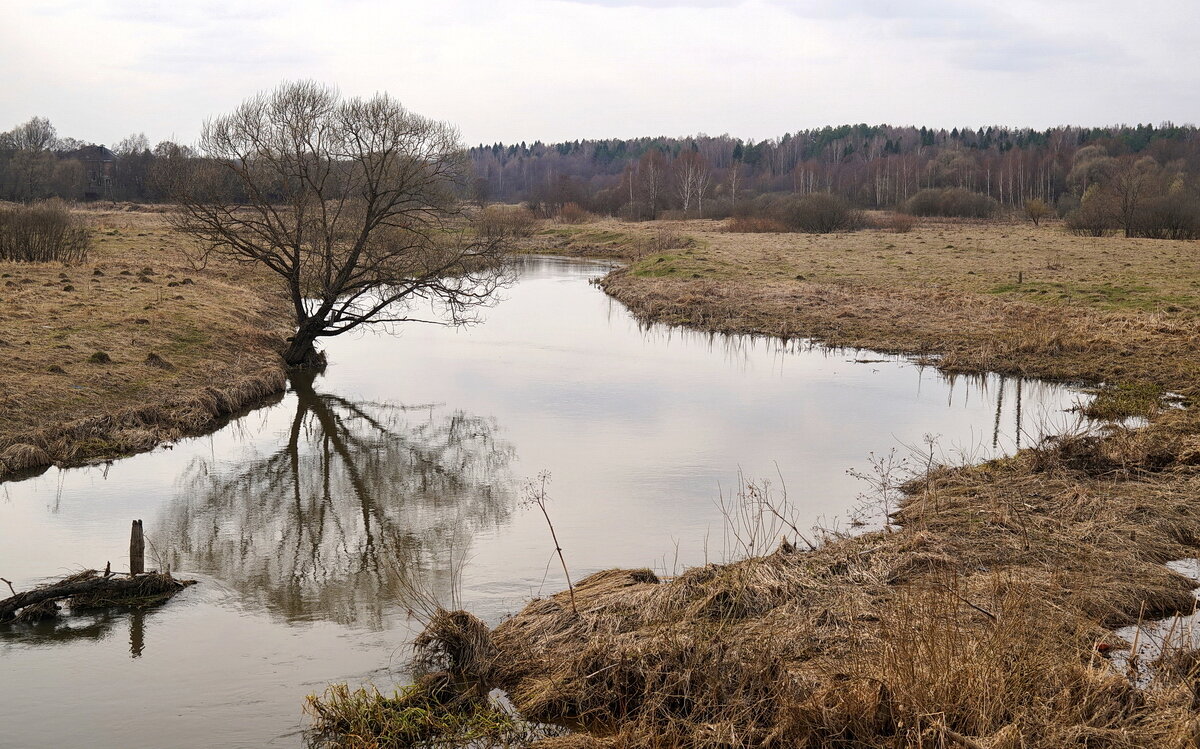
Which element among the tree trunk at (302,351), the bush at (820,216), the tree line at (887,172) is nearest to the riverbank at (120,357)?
the tree trunk at (302,351)

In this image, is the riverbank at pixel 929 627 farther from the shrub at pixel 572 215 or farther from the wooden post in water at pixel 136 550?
the shrub at pixel 572 215

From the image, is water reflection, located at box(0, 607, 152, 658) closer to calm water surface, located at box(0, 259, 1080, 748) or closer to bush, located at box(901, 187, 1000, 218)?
calm water surface, located at box(0, 259, 1080, 748)

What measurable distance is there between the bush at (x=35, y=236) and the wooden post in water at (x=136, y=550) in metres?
21.2

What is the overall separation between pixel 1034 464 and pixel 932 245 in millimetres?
32904

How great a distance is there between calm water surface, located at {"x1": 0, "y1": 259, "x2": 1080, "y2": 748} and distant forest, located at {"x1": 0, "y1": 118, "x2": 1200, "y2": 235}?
6.31 m

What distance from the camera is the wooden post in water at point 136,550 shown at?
8406 mm

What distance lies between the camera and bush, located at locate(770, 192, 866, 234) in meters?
54.8

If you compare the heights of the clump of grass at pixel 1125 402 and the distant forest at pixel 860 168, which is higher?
the distant forest at pixel 860 168

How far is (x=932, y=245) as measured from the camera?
42.5 m

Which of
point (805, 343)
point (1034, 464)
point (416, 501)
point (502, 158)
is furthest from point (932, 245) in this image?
point (502, 158)

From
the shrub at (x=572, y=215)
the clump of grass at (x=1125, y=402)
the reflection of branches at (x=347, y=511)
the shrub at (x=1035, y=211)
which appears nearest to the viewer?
the reflection of branches at (x=347, y=511)

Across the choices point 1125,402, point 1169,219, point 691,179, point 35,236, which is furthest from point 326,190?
point 691,179

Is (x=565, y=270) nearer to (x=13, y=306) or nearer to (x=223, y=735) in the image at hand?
(x=13, y=306)

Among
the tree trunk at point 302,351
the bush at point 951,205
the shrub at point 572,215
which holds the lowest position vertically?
the tree trunk at point 302,351
